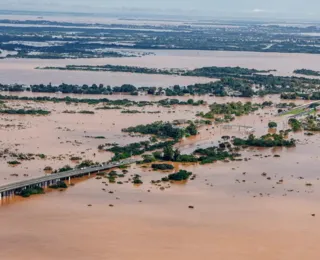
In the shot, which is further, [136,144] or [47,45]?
[47,45]

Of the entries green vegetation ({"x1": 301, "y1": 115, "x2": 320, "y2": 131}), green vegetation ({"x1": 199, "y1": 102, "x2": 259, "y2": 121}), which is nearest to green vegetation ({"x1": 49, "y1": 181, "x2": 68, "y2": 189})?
green vegetation ({"x1": 199, "y1": 102, "x2": 259, "y2": 121})

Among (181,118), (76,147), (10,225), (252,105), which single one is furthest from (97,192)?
(252,105)

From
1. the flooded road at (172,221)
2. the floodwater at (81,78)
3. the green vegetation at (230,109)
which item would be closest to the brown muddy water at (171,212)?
the flooded road at (172,221)

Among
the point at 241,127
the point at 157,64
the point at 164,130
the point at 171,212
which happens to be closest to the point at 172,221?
the point at 171,212

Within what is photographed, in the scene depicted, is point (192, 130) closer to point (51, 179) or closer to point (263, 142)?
point (263, 142)

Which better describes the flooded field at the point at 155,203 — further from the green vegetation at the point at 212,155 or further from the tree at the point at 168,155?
the tree at the point at 168,155

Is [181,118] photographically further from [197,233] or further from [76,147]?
[197,233]
